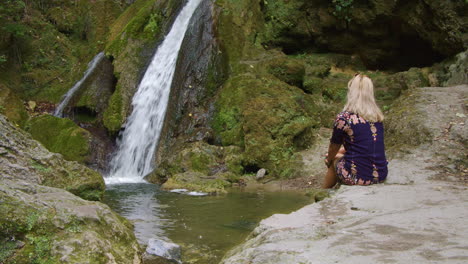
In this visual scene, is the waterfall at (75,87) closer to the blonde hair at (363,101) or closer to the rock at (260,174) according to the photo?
the rock at (260,174)

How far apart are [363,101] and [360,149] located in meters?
0.54

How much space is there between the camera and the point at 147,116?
12.6m

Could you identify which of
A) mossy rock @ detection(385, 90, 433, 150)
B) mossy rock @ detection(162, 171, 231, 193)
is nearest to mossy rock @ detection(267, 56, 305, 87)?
mossy rock @ detection(385, 90, 433, 150)

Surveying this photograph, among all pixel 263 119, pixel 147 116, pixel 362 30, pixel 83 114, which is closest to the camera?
pixel 263 119

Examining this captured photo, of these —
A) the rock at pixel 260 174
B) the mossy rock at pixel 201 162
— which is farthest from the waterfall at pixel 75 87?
the rock at pixel 260 174

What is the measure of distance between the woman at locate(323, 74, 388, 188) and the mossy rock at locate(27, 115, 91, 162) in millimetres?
8582

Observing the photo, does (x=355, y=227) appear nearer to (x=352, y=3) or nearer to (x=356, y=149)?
(x=356, y=149)

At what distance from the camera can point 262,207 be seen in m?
6.92

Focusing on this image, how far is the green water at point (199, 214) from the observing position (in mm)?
4945

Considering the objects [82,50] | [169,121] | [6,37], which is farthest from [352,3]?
[6,37]

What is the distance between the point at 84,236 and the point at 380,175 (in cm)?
330

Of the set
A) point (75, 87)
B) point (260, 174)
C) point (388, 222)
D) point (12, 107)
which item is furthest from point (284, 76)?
point (388, 222)

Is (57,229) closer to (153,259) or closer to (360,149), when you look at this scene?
(153,259)

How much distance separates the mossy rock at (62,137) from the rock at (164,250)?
8.05 metres
